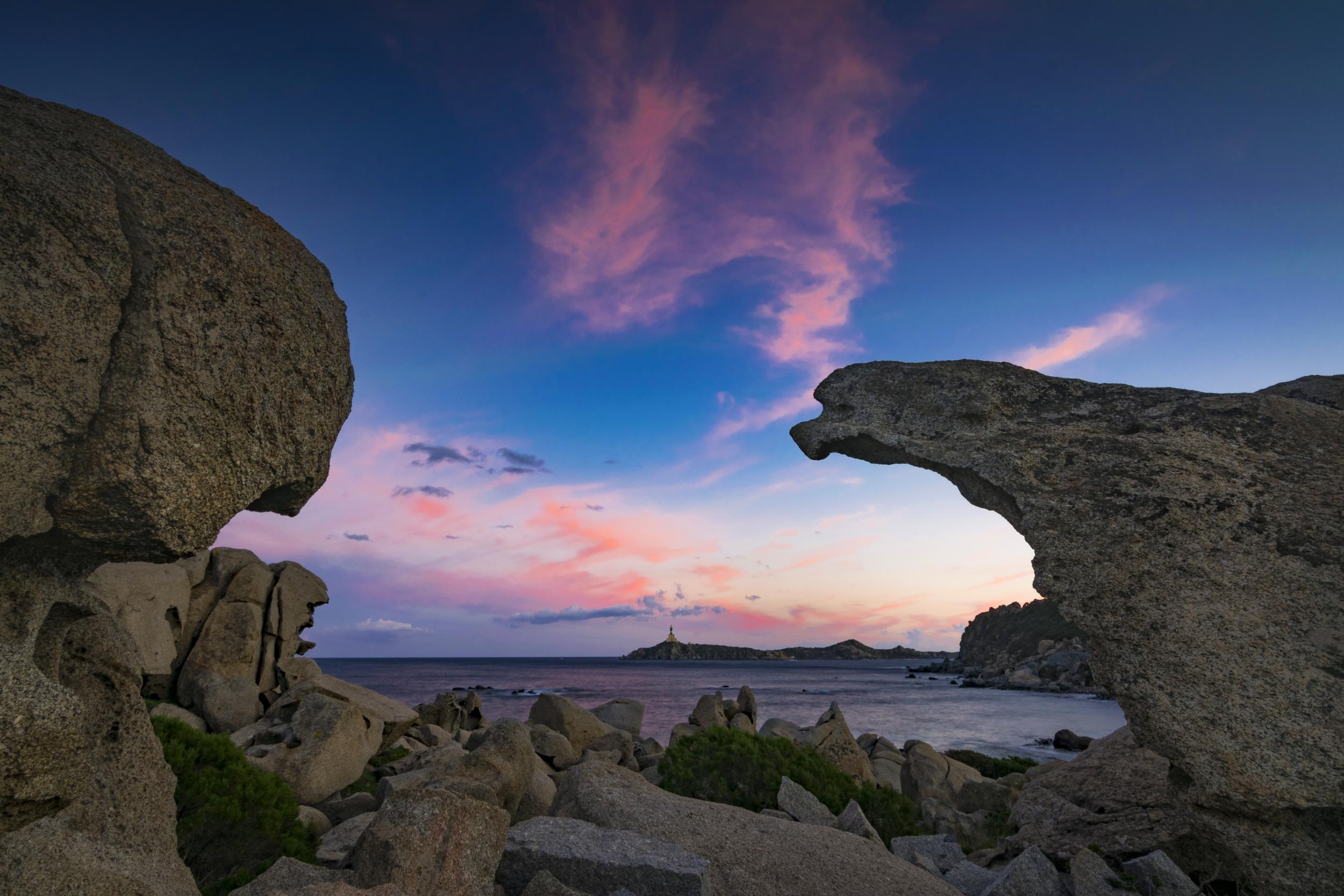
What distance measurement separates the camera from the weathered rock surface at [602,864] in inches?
243

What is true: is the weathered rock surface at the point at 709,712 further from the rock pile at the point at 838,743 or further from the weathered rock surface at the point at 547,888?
the weathered rock surface at the point at 547,888

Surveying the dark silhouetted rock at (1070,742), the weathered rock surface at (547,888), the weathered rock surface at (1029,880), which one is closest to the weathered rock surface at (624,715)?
the dark silhouetted rock at (1070,742)

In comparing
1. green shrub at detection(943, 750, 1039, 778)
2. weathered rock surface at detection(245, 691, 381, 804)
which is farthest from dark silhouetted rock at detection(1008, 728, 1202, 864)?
green shrub at detection(943, 750, 1039, 778)

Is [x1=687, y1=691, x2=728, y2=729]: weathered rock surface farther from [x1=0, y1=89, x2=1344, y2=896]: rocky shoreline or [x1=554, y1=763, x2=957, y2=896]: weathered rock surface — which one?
[x1=554, y1=763, x2=957, y2=896]: weathered rock surface

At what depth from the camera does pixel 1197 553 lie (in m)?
6.49

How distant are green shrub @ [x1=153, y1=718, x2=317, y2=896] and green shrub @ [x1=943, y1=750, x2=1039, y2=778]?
945 inches

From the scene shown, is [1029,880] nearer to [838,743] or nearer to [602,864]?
[602,864]

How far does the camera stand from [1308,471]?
695cm

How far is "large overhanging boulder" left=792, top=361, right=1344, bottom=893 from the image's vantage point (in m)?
5.81

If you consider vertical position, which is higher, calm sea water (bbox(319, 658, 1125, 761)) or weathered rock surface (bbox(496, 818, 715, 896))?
weathered rock surface (bbox(496, 818, 715, 896))

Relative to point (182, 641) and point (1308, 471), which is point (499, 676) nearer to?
point (182, 641)

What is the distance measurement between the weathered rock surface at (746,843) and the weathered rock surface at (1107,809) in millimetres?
2358

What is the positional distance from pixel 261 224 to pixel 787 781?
11.0 meters

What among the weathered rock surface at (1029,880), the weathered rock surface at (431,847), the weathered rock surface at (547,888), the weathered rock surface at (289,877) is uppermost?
the weathered rock surface at (431,847)
